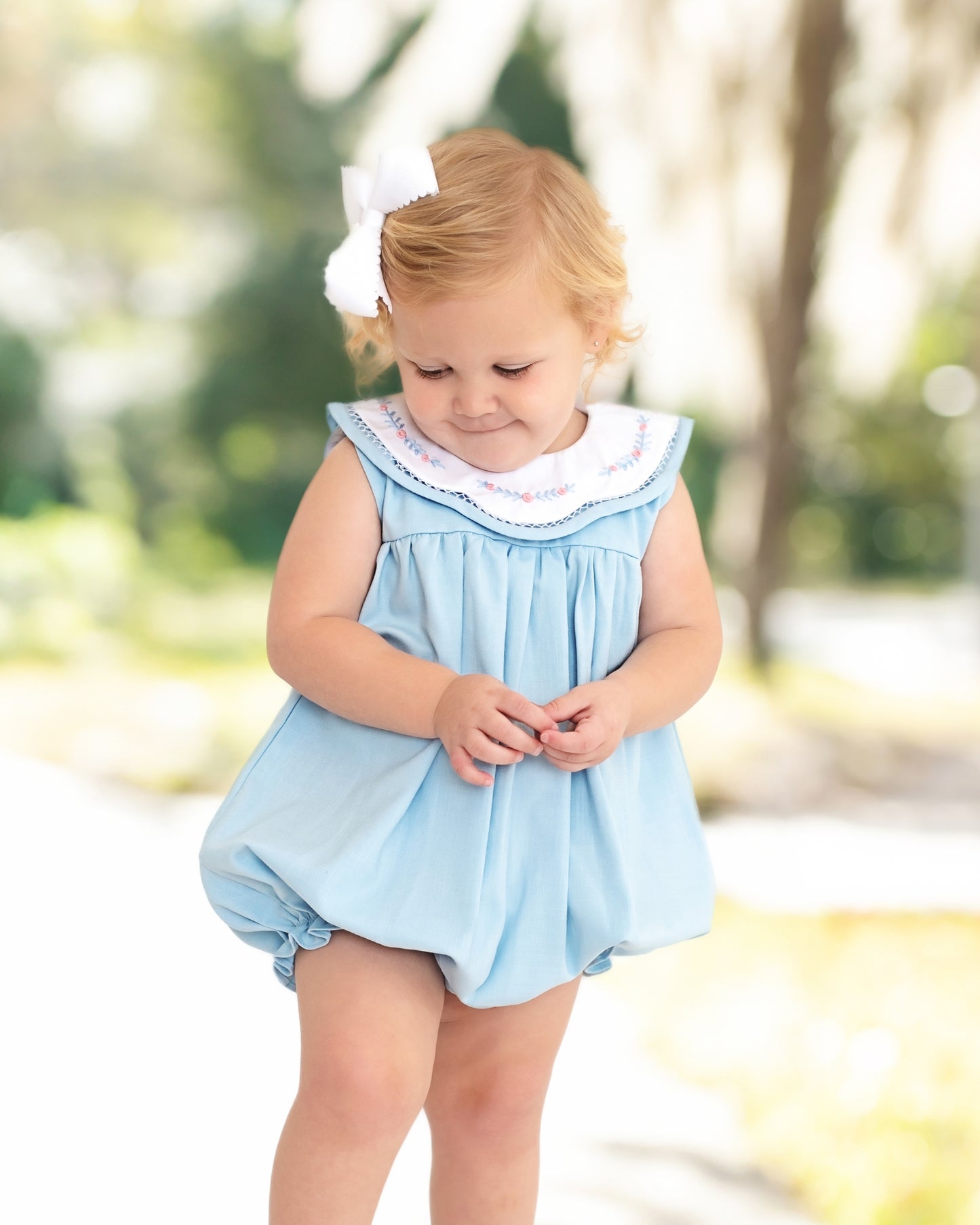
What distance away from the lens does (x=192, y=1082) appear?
207 cm

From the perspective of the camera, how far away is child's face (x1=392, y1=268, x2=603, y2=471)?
1103 millimetres

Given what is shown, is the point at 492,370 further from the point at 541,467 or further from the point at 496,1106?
the point at 496,1106

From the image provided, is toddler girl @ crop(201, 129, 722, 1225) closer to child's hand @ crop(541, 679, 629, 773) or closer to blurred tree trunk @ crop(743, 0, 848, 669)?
child's hand @ crop(541, 679, 629, 773)

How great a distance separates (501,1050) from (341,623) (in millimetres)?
440

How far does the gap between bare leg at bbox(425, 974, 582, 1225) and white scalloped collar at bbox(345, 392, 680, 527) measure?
1.51 feet

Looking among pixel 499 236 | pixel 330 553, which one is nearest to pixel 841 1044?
pixel 330 553

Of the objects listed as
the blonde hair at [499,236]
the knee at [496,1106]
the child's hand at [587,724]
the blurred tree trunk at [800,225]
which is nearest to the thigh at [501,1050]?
the knee at [496,1106]

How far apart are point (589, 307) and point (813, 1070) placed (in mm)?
1579

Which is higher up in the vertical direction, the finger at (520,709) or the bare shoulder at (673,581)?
the bare shoulder at (673,581)

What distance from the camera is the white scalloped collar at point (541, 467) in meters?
1.20

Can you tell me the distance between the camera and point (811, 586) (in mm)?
7297

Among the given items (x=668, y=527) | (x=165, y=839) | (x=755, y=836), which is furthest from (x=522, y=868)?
(x=755, y=836)

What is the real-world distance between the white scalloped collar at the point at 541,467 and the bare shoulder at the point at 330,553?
0.05 meters

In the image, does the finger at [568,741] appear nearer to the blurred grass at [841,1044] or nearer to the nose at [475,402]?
the nose at [475,402]
